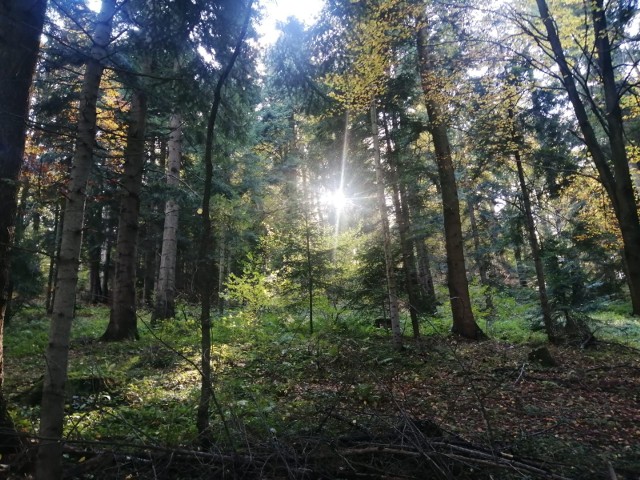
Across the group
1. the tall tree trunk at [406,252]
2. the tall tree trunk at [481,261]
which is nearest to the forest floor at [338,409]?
the tall tree trunk at [406,252]

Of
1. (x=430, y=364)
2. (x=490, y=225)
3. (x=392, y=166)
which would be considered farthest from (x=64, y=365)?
(x=490, y=225)

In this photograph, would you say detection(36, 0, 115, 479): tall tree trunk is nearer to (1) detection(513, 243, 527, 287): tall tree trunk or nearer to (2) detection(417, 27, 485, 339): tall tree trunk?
(2) detection(417, 27, 485, 339): tall tree trunk

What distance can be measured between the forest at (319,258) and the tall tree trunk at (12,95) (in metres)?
0.02

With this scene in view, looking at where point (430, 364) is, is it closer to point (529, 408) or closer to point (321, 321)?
point (529, 408)

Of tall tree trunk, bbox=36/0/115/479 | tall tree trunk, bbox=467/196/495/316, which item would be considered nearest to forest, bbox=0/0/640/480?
tall tree trunk, bbox=36/0/115/479

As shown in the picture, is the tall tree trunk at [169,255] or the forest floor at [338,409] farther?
the tall tree trunk at [169,255]

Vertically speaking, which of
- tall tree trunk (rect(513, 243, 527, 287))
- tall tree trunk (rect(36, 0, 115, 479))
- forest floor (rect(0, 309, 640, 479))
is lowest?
forest floor (rect(0, 309, 640, 479))

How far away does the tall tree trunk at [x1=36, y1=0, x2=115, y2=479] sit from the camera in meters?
3.07

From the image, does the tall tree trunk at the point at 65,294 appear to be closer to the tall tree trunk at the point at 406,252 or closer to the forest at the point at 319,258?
the forest at the point at 319,258

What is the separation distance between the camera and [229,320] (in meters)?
12.1

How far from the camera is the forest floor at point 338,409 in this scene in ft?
10.9

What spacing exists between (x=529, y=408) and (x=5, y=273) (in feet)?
22.2

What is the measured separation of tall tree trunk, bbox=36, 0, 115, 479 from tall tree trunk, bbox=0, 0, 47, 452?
94 centimetres

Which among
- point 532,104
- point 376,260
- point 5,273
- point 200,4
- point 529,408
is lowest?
point 529,408
